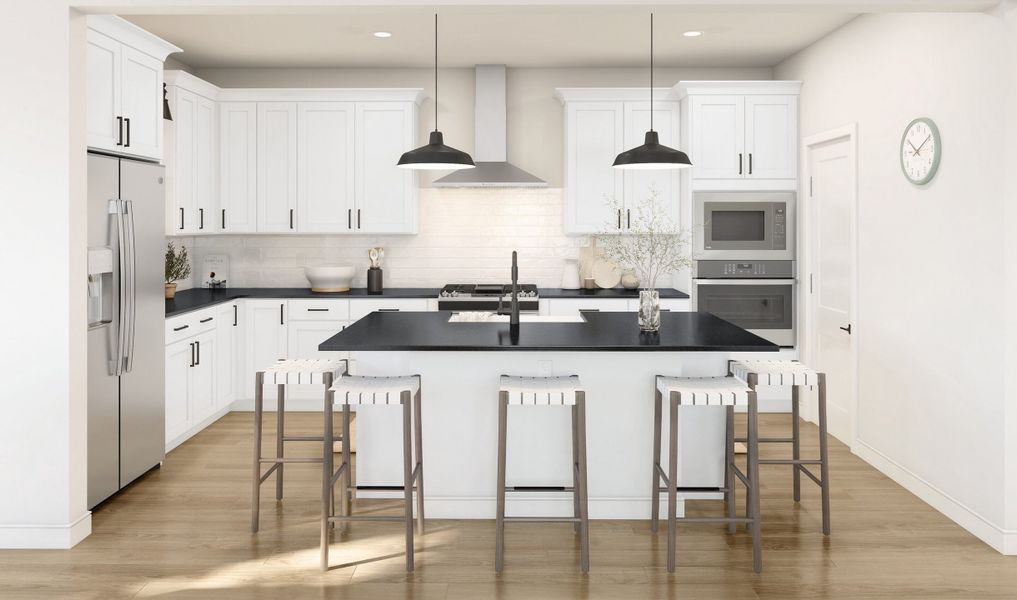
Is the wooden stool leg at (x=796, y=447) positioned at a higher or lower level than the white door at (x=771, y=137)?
lower

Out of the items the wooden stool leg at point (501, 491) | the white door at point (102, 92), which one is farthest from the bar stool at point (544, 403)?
the white door at point (102, 92)

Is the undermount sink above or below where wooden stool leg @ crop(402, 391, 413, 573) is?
above

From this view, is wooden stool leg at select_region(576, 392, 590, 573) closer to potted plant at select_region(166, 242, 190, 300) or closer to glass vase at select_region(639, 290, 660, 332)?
glass vase at select_region(639, 290, 660, 332)

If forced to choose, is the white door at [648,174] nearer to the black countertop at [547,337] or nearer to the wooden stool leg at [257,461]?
the black countertop at [547,337]

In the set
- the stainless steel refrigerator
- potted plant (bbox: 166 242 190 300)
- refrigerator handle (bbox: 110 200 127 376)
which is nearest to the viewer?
the stainless steel refrigerator

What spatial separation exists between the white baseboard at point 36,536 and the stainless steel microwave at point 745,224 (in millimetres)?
4639

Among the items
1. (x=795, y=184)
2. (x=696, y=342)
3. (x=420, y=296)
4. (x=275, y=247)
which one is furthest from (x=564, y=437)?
(x=275, y=247)

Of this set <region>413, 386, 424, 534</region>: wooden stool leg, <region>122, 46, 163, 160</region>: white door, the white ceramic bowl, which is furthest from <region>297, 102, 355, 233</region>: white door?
<region>413, 386, 424, 534</region>: wooden stool leg

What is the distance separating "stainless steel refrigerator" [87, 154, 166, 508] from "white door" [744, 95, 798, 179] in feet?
14.1

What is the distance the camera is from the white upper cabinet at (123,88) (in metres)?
3.99

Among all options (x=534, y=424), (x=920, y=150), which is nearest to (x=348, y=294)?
(x=534, y=424)

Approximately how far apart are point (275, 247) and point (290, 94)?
A: 4.38 ft

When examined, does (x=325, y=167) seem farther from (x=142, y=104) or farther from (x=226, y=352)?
(x=142, y=104)

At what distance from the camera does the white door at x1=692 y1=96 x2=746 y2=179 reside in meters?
6.21
